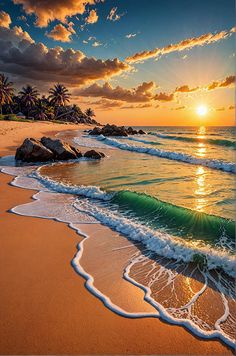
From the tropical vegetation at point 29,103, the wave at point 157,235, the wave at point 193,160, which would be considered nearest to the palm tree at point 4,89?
the tropical vegetation at point 29,103

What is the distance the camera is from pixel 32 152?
49.1 ft

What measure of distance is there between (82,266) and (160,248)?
156 cm

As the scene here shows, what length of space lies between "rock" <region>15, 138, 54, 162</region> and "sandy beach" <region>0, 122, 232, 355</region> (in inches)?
426

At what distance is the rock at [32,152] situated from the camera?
49.0 ft

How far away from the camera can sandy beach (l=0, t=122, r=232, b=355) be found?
2.87 metres

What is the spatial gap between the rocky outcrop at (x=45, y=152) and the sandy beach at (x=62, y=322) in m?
10.9

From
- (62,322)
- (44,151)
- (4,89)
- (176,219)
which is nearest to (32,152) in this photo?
(44,151)

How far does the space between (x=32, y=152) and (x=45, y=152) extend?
74 cm

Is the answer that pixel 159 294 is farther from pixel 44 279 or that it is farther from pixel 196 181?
pixel 196 181

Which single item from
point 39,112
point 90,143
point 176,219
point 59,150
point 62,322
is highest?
point 39,112

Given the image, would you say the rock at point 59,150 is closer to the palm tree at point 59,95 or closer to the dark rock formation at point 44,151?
the dark rock formation at point 44,151

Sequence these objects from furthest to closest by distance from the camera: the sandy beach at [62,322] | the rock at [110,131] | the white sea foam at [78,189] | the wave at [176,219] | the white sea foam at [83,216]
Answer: the rock at [110,131] < the white sea foam at [78,189] < the wave at [176,219] < the white sea foam at [83,216] < the sandy beach at [62,322]

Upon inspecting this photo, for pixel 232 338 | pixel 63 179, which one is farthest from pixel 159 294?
pixel 63 179

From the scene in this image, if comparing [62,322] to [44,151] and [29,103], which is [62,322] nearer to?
[44,151]
